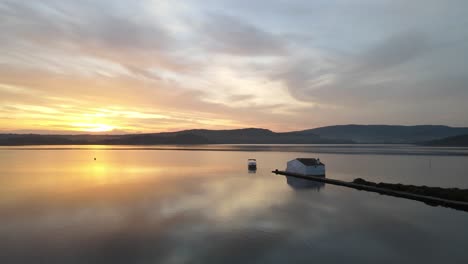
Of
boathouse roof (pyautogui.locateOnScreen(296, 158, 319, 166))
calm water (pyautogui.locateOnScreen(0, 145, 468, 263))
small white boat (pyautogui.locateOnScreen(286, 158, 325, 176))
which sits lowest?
calm water (pyautogui.locateOnScreen(0, 145, 468, 263))

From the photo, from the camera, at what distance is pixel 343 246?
2031 centimetres

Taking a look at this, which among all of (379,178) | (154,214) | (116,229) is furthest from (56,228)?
(379,178)

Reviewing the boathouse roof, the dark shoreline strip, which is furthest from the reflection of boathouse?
the boathouse roof

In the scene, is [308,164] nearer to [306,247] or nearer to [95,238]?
[306,247]

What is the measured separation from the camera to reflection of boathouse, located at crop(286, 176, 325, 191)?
1807 inches

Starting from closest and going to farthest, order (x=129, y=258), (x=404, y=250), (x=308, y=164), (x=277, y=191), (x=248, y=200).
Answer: (x=129, y=258) → (x=404, y=250) → (x=248, y=200) → (x=277, y=191) → (x=308, y=164)

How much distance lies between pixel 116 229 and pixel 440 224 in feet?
78.5

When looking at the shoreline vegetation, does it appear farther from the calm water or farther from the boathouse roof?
the boathouse roof

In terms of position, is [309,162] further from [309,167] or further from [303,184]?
[303,184]

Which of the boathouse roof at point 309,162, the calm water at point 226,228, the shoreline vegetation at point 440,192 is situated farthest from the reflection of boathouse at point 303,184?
the shoreline vegetation at point 440,192

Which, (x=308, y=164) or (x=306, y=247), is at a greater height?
(x=308, y=164)

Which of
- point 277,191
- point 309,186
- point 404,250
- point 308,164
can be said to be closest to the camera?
point 404,250

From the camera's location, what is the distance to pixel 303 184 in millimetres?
49125

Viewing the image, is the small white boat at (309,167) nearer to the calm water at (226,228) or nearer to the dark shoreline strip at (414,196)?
the dark shoreline strip at (414,196)
